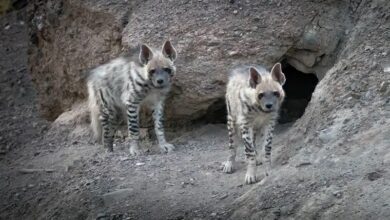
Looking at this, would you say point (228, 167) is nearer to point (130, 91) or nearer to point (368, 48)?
point (368, 48)

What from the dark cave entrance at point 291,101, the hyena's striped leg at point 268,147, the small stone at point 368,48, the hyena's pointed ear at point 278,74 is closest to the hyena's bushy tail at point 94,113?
the dark cave entrance at point 291,101

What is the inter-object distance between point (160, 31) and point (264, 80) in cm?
234

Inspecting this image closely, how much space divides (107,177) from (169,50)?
1691mm

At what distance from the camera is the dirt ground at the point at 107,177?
743 cm

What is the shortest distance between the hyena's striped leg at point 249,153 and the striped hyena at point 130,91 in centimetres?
174

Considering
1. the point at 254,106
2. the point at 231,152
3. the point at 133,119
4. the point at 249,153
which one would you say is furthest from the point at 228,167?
the point at 133,119

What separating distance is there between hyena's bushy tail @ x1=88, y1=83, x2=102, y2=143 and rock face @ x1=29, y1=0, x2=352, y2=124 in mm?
526

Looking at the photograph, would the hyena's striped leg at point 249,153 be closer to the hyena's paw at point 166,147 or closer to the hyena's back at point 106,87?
the hyena's paw at point 166,147

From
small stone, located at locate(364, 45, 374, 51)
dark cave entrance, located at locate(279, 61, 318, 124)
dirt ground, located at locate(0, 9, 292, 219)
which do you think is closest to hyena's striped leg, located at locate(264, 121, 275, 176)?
dirt ground, located at locate(0, 9, 292, 219)

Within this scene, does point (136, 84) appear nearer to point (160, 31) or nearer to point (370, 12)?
point (160, 31)

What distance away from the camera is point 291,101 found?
10.1m

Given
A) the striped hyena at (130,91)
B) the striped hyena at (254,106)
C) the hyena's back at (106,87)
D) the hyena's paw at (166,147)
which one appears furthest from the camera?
the hyena's back at (106,87)

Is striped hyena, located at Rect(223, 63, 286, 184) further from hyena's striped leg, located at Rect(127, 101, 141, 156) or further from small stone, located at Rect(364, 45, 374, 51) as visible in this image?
hyena's striped leg, located at Rect(127, 101, 141, 156)

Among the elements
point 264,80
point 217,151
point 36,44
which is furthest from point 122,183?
point 36,44
